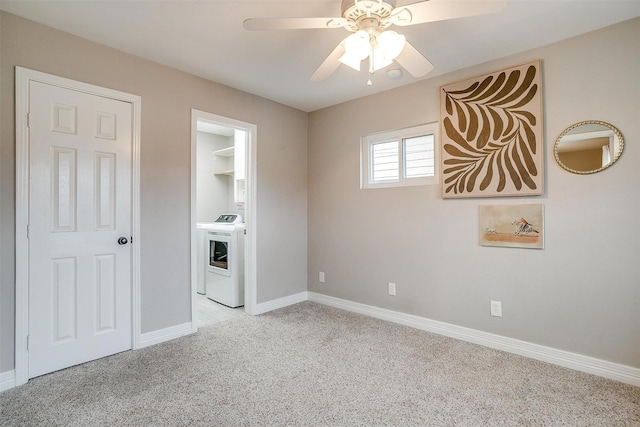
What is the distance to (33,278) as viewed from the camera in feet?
7.35

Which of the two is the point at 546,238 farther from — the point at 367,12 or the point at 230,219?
the point at 230,219

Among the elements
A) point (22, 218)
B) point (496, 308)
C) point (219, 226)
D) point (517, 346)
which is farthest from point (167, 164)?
point (517, 346)

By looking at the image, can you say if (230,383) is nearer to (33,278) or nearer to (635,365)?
(33,278)

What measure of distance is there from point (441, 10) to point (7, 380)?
335 cm

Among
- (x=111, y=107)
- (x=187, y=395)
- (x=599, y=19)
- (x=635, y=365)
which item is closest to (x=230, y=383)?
(x=187, y=395)

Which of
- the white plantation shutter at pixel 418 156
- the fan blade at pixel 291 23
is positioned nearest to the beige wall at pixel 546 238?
the white plantation shutter at pixel 418 156

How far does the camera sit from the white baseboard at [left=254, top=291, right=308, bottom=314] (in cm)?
371

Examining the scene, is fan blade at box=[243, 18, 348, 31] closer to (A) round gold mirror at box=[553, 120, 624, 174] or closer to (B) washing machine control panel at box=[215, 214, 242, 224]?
(A) round gold mirror at box=[553, 120, 624, 174]

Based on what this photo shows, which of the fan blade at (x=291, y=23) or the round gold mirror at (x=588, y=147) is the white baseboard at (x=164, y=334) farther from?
the round gold mirror at (x=588, y=147)

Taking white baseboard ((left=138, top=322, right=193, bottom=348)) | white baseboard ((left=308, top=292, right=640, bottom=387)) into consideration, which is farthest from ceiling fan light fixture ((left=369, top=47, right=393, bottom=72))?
white baseboard ((left=138, top=322, right=193, bottom=348))

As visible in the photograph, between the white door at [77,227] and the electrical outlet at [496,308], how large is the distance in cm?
305

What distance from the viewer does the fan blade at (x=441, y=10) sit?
1.44m

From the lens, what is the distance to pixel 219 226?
13.8ft

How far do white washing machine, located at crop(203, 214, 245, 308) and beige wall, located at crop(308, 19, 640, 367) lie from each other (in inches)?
48.9
